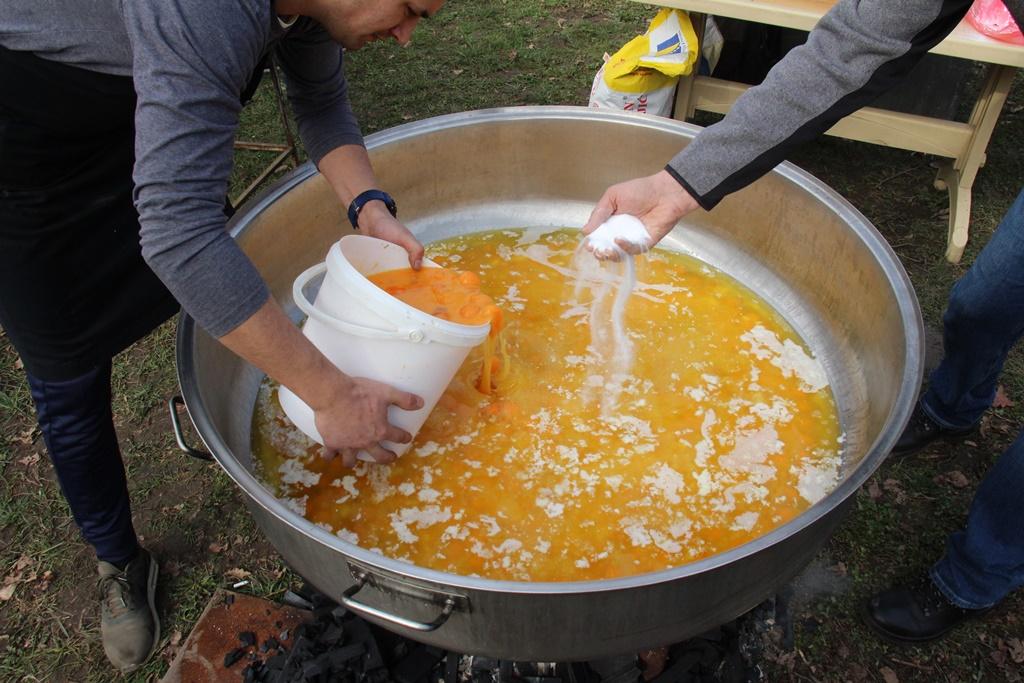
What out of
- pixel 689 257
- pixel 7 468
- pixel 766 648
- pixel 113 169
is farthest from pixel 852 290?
pixel 7 468

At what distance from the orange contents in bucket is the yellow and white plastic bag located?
65.5 inches

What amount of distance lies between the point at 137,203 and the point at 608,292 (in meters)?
1.44

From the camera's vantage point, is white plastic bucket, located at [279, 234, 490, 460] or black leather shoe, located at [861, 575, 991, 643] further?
black leather shoe, located at [861, 575, 991, 643]

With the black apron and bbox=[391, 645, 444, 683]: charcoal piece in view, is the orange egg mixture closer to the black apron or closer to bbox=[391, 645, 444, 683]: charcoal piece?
bbox=[391, 645, 444, 683]: charcoal piece

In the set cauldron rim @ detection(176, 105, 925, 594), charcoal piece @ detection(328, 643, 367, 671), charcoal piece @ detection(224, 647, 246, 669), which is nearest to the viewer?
cauldron rim @ detection(176, 105, 925, 594)

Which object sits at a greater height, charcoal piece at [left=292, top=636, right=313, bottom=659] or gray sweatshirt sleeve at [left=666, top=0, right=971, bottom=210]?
gray sweatshirt sleeve at [left=666, top=0, right=971, bottom=210]

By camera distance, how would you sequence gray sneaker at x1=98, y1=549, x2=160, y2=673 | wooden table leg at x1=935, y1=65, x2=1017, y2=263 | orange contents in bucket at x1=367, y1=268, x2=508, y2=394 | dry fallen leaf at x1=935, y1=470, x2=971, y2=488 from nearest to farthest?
orange contents in bucket at x1=367, y1=268, x2=508, y2=394
gray sneaker at x1=98, y1=549, x2=160, y2=673
dry fallen leaf at x1=935, y1=470, x2=971, y2=488
wooden table leg at x1=935, y1=65, x2=1017, y2=263

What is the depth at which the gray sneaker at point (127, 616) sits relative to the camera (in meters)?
1.95

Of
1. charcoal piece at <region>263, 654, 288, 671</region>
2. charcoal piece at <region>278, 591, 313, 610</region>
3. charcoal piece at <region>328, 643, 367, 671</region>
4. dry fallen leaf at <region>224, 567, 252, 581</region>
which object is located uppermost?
charcoal piece at <region>328, 643, 367, 671</region>

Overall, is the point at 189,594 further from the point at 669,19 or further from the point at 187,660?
the point at 669,19

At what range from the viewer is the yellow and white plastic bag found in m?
3.13

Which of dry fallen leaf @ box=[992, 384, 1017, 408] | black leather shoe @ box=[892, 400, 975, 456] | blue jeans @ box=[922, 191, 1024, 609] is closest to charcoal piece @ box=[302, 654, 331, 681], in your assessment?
blue jeans @ box=[922, 191, 1024, 609]

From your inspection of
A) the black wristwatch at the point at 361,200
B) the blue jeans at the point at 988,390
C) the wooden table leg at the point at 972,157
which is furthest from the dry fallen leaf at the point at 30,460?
the wooden table leg at the point at 972,157

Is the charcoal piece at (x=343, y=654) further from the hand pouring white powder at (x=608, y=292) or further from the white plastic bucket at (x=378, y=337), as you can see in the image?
the hand pouring white powder at (x=608, y=292)
